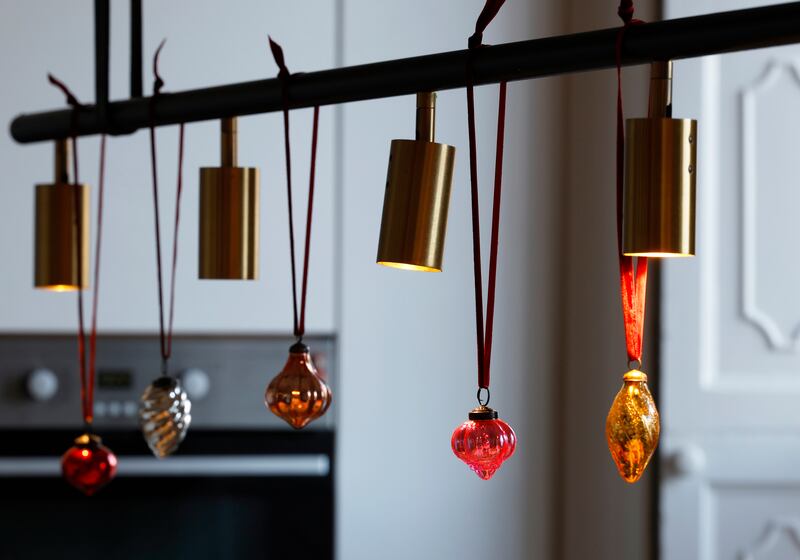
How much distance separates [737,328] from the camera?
4.94ft

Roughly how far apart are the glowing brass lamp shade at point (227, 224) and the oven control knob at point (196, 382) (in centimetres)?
95

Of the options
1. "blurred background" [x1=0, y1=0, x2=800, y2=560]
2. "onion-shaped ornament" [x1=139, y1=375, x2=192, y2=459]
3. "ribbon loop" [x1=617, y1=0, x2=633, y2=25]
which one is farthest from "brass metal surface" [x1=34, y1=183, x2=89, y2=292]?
"blurred background" [x1=0, y1=0, x2=800, y2=560]

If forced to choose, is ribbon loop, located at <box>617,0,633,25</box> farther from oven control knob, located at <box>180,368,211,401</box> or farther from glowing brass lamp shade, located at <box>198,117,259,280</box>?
oven control knob, located at <box>180,368,211,401</box>

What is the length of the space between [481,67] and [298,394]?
0.22 meters

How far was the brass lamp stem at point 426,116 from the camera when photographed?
57 centimetres

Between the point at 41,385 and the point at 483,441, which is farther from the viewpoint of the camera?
the point at 41,385

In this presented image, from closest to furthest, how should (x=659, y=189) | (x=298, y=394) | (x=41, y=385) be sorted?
(x=659, y=189)
(x=298, y=394)
(x=41, y=385)

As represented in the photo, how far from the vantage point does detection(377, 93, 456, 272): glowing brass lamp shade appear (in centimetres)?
56

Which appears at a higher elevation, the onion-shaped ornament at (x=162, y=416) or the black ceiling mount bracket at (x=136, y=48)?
the black ceiling mount bracket at (x=136, y=48)

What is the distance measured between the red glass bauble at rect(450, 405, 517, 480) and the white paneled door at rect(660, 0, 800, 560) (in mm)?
1006

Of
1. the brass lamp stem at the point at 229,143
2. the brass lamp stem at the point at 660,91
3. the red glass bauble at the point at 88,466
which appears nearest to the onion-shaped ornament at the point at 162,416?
the red glass bauble at the point at 88,466

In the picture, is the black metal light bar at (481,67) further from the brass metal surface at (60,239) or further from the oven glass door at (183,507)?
the oven glass door at (183,507)

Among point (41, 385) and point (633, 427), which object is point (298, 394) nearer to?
point (633, 427)

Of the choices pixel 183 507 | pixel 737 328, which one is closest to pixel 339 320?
pixel 183 507
